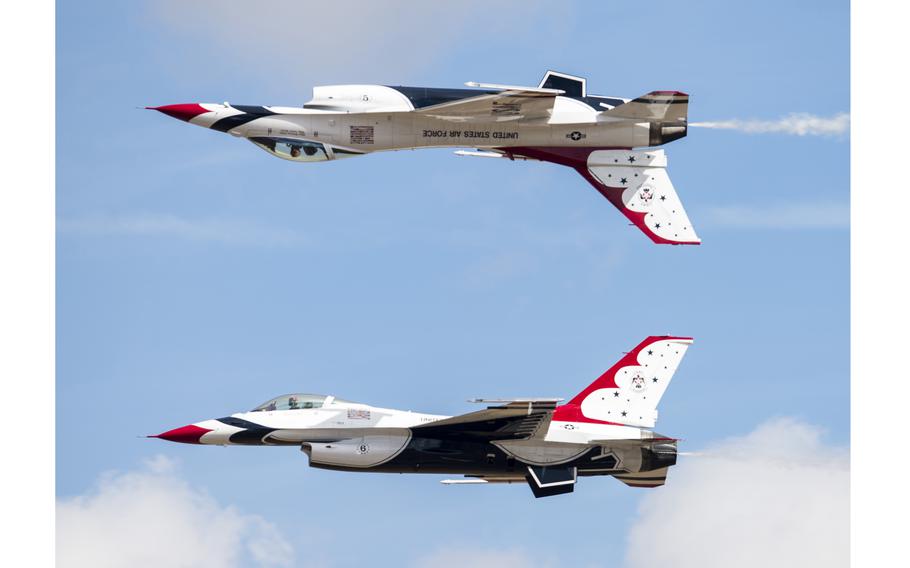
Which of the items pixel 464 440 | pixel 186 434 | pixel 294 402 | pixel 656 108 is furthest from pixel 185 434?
pixel 656 108

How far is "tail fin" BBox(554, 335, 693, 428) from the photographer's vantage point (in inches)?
2189

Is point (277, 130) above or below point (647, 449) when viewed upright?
above

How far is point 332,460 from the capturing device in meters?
54.0

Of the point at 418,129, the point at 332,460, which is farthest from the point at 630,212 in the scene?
the point at 332,460

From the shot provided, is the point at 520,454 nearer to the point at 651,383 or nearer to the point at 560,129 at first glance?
the point at 651,383

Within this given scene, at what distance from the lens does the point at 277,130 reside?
183ft

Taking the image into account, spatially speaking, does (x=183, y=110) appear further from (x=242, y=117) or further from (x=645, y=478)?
(x=645, y=478)

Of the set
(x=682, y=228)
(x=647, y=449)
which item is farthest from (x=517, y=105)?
(x=647, y=449)

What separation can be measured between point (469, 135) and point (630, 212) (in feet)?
14.4

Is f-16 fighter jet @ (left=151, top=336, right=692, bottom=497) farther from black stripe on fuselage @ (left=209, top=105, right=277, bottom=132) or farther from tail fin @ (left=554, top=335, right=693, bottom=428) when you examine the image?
black stripe on fuselage @ (left=209, top=105, right=277, bottom=132)

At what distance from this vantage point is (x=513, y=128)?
55750mm

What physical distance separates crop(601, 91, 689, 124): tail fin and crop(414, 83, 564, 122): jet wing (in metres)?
1.63

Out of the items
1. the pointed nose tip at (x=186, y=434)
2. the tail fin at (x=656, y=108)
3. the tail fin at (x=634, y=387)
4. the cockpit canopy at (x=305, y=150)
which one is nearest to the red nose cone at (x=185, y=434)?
the pointed nose tip at (x=186, y=434)

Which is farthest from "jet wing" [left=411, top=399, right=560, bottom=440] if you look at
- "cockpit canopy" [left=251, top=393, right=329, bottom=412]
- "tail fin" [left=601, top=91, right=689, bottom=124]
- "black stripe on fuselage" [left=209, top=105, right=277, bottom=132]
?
"black stripe on fuselage" [left=209, top=105, right=277, bottom=132]
